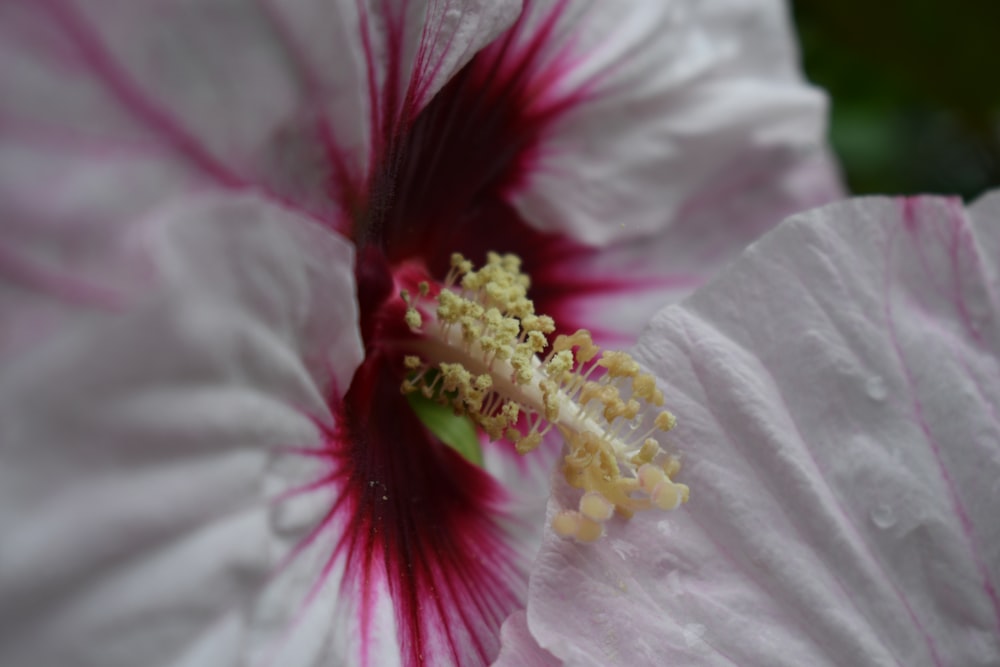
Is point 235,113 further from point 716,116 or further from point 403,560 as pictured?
point 716,116

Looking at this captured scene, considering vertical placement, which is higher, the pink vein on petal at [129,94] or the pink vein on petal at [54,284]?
the pink vein on petal at [129,94]

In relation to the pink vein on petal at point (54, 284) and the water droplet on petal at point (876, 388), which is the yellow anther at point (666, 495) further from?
the pink vein on petal at point (54, 284)

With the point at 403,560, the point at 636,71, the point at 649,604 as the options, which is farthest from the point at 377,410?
the point at 636,71

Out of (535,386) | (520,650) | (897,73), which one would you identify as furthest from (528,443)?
(897,73)

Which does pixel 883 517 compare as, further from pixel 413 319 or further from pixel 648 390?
pixel 413 319

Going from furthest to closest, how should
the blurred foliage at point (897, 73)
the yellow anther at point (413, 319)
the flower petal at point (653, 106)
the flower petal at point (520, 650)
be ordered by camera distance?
the blurred foliage at point (897, 73)
the flower petal at point (653, 106)
the yellow anther at point (413, 319)
the flower petal at point (520, 650)

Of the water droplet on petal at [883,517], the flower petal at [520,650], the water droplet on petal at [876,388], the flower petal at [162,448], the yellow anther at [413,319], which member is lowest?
the water droplet on petal at [883,517]

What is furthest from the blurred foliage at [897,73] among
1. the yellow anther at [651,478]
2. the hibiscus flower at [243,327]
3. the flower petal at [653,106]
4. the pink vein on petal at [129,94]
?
the pink vein on petal at [129,94]
